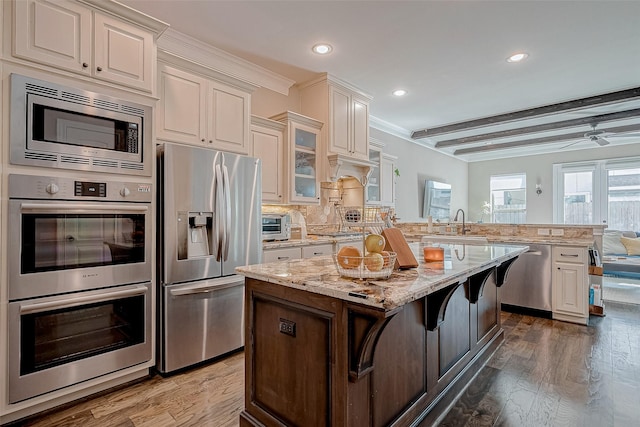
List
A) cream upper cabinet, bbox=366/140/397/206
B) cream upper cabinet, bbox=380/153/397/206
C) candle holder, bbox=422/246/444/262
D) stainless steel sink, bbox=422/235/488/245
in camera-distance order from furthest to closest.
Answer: cream upper cabinet, bbox=380/153/397/206, cream upper cabinet, bbox=366/140/397/206, stainless steel sink, bbox=422/235/488/245, candle holder, bbox=422/246/444/262

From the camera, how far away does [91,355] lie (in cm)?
211

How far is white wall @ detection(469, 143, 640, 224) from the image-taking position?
24.4 feet

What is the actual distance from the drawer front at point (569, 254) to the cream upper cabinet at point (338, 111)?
8.41 ft

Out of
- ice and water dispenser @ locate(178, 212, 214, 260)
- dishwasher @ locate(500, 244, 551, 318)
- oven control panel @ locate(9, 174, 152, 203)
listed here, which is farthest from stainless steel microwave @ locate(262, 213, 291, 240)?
dishwasher @ locate(500, 244, 551, 318)

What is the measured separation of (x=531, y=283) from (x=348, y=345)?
11.7 ft

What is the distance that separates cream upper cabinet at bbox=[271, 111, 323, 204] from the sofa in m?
4.57

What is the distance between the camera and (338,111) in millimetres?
4215

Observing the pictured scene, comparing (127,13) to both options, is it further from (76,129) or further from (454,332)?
(454,332)

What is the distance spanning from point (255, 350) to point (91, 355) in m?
1.18

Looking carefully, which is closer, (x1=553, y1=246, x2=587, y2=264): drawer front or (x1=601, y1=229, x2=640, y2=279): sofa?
(x1=553, y1=246, x2=587, y2=264): drawer front

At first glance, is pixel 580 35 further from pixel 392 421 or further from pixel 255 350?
pixel 255 350

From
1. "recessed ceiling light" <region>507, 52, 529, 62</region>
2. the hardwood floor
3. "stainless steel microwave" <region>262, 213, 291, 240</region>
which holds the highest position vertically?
"recessed ceiling light" <region>507, 52, 529, 62</region>

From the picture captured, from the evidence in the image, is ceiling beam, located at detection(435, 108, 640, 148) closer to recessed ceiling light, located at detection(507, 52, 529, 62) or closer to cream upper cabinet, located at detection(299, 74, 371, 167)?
recessed ceiling light, located at detection(507, 52, 529, 62)

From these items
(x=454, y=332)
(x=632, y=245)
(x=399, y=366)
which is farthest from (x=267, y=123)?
(x=632, y=245)
